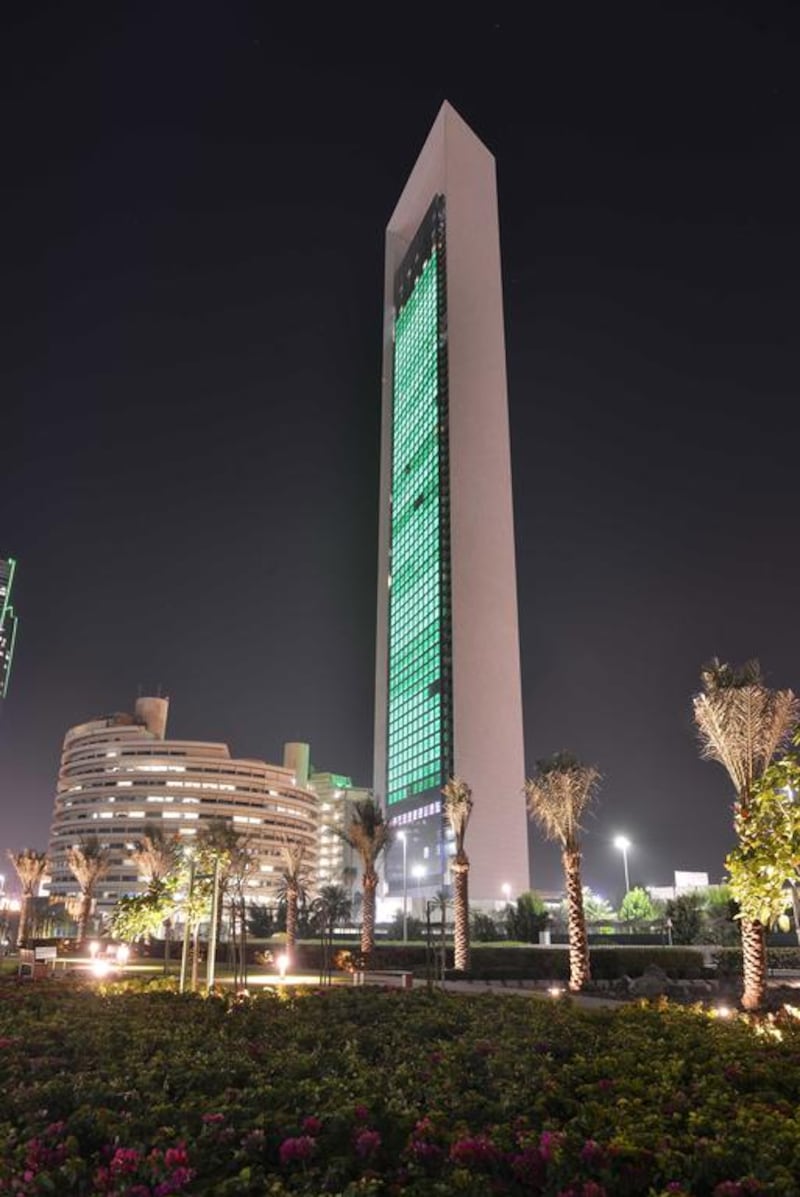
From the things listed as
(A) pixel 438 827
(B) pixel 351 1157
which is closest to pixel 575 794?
(B) pixel 351 1157

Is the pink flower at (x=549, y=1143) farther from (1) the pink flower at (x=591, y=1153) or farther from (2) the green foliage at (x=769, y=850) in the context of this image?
(2) the green foliage at (x=769, y=850)

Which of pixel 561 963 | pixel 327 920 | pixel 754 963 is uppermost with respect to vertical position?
pixel 327 920

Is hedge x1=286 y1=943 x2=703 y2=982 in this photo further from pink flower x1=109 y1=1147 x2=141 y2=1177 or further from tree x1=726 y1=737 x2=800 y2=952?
pink flower x1=109 y1=1147 x2=141 y2=1177

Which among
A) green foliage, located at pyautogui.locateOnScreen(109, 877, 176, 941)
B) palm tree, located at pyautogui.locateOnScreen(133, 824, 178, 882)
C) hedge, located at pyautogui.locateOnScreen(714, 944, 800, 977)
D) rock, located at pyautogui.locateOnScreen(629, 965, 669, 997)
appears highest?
palm tree, located at pyautogui.locateOnScreen(133, 824, 178, 882)

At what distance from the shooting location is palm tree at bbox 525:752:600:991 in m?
39.4

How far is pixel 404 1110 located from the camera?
385 inches

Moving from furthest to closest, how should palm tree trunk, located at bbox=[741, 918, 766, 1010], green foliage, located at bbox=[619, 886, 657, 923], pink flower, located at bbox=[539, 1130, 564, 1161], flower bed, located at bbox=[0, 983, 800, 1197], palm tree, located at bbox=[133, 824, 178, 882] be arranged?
green foliage, located at bbox=[619, 886, 657, 923]
palm tree, located at bbox=[133, 824, 178, 882]
palm tree trunk, located at bbox=[741, 918, 766, 1010]
pink flower, located at bbox=[539, 1130, 564, 1161]
flower bed, located at bbox=[0, 983, 800, 1197]

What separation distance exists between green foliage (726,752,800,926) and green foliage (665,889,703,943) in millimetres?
51924

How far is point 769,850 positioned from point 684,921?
5289 cm

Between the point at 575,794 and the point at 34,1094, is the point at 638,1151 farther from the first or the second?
the point at 575,794

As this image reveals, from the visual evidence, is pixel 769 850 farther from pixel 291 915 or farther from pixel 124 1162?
pixel 291 915

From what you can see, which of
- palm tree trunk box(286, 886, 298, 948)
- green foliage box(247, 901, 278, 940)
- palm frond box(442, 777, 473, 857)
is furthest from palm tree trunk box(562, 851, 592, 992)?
green foliage box(247, 901, 278, 940)

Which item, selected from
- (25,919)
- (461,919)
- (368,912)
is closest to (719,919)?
(461,919)

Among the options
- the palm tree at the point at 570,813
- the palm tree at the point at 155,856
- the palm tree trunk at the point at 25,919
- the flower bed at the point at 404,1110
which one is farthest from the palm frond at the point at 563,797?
the palm tree trunk at the point at 25,919
